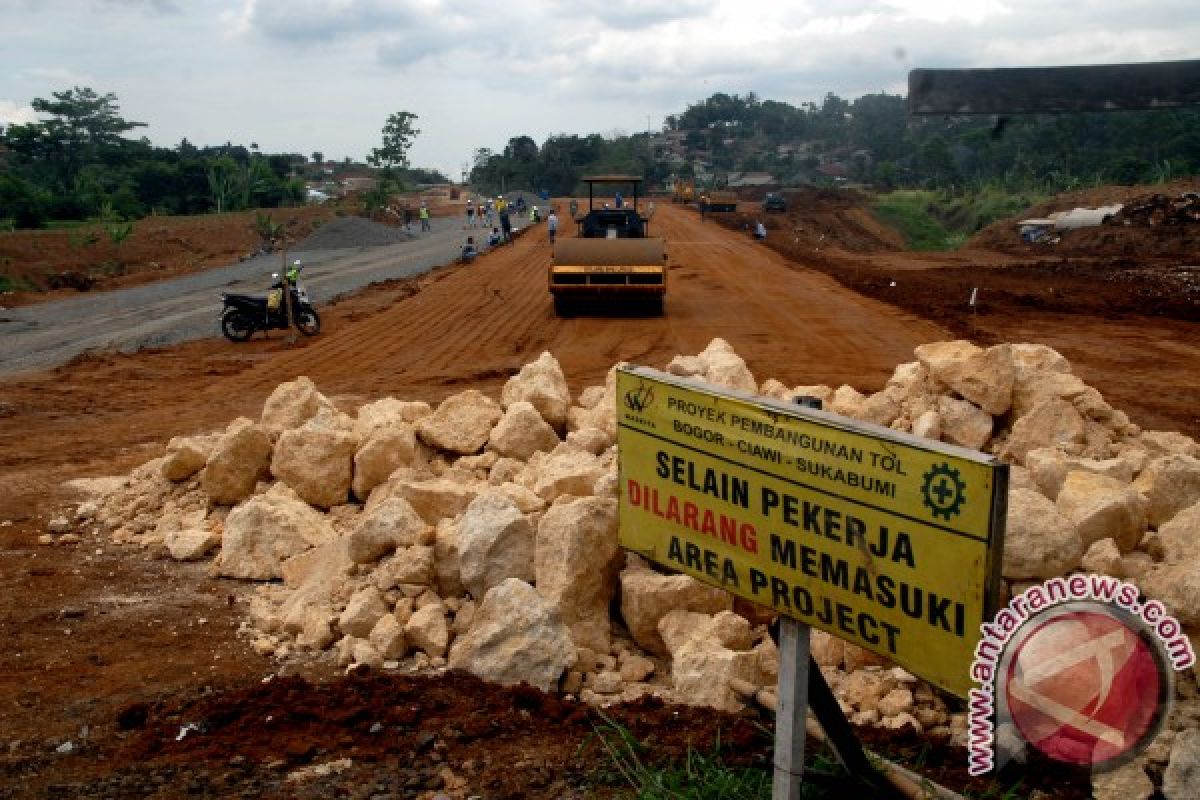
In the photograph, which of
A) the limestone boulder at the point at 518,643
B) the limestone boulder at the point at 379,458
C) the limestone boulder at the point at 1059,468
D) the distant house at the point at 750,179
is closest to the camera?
the limestone boulder at the point at 518,643

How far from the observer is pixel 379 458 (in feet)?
24.5

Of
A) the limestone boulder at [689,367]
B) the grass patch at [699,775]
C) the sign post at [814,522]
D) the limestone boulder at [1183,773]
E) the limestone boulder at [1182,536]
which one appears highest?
the sign post at [814,522]

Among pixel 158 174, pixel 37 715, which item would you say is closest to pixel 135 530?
pixel 37 715

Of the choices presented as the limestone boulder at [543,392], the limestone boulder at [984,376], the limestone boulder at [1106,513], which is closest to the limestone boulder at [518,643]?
the limestone boulder at [1106,513]

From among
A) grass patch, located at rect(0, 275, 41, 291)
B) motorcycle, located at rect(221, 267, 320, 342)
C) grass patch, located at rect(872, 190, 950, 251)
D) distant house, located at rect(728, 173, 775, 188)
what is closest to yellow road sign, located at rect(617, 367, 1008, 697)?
motorcycle, located at rect(221, 267, 320, 342)

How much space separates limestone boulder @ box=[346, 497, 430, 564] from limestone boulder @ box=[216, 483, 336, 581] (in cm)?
89

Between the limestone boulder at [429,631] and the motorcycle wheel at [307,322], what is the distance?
13.8 meters

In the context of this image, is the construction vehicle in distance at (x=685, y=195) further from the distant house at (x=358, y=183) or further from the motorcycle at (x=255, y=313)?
the motorcycle at (x=255, y=313)

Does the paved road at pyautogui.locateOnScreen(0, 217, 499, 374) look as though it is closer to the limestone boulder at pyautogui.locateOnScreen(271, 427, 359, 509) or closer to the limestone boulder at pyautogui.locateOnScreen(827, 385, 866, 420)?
the limestone boulder at pyautogui.locateOnScreen(271, 427, 359, 509)

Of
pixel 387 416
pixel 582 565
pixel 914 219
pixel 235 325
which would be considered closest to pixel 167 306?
pixel 235 325

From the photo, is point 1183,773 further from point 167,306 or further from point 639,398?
point 167,306

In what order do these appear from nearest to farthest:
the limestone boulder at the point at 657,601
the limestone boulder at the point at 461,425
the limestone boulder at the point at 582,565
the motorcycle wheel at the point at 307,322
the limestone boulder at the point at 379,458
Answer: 1. the limestone boulder at the point at 657,601
2. the limestone boulder at the point at 582,565
3. the limestone boulder at the point at 379,458
4. the limestone boulder at the point at 461,425
5. the motorcycle wheel at the point at 307,322

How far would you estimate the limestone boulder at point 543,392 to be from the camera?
26.8 feet

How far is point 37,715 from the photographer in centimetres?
516
